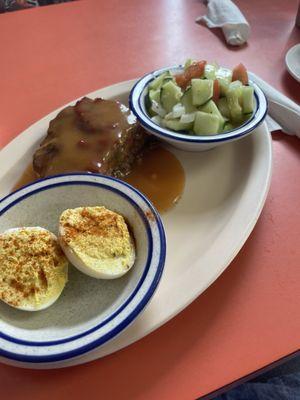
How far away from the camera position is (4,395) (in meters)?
0.80

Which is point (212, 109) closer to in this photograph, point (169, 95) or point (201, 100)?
point (201, 100)

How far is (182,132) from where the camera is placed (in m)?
1.27

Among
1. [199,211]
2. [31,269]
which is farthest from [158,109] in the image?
[31,269]

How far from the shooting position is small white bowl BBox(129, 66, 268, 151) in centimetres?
120

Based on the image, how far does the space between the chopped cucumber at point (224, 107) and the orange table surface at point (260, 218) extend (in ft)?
0.63

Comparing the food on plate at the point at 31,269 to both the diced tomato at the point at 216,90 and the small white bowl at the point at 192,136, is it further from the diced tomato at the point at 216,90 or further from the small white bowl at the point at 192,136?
the diced tomato at the point at 216,90

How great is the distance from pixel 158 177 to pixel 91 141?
0.76 ft

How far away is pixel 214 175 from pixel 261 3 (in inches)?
54.2

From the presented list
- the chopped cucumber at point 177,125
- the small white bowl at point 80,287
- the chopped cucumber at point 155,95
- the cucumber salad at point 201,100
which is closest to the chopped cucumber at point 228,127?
the cucumber salad at point 201,100

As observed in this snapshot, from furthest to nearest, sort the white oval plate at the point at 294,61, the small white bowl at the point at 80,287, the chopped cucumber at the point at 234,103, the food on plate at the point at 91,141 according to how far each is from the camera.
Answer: the white oval plate at the point at 294,61, the chopped cucumber at the point at 234,103, the food on plate at the point at 91,141, the small white bowl at the point at 80,287

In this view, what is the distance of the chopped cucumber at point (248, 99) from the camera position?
4.15ft

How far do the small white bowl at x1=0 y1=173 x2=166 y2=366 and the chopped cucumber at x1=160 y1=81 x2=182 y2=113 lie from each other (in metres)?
0.39

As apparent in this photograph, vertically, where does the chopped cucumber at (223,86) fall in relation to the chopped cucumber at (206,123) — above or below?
above

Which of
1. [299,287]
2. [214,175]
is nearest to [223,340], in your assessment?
[299,287]
